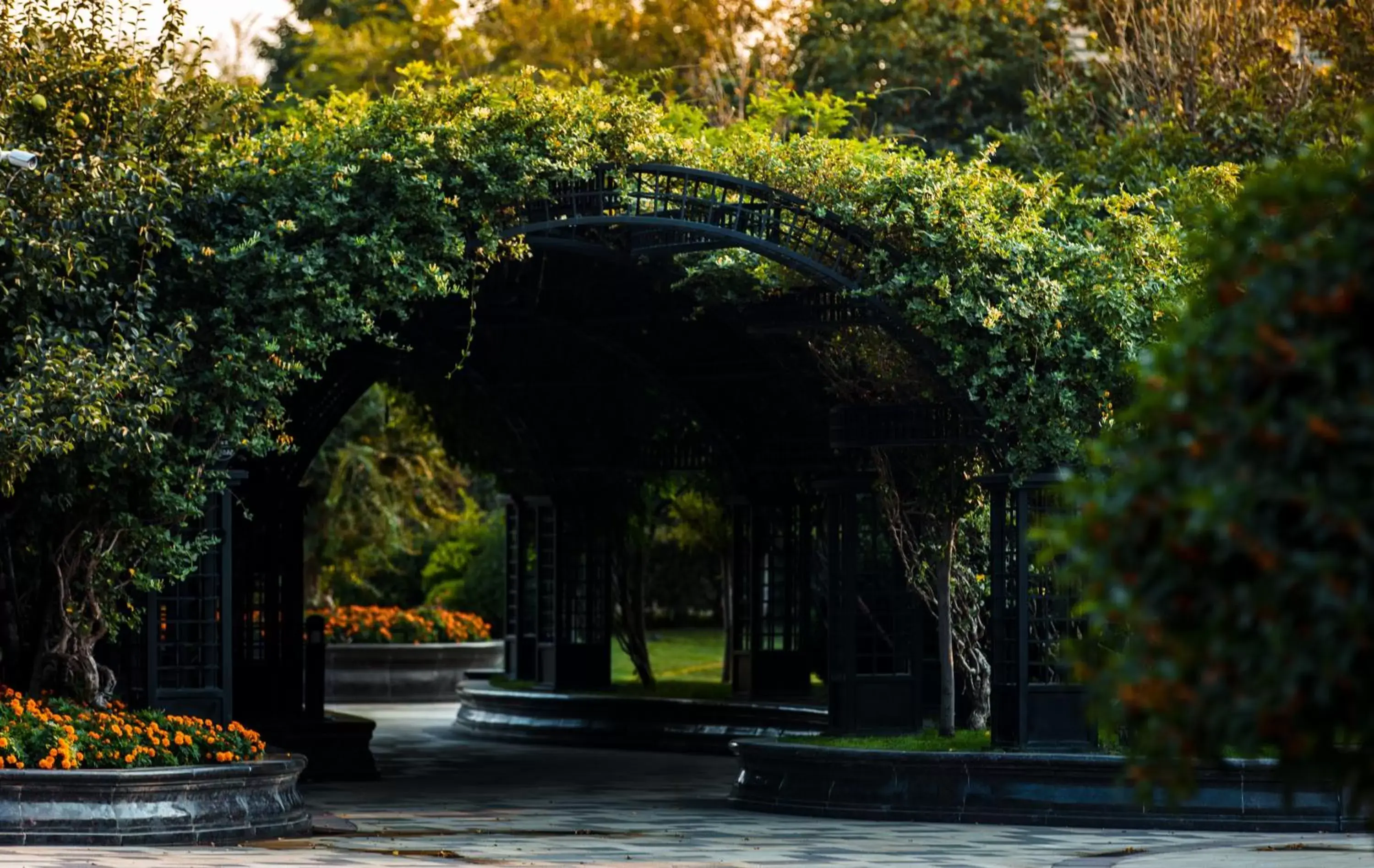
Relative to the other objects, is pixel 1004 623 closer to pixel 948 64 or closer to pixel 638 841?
pixel 638 841

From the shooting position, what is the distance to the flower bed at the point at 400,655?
101ft

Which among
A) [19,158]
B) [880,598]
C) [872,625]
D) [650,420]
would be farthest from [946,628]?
[19,158]

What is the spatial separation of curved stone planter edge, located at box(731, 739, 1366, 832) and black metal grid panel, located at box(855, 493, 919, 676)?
1.91 metres

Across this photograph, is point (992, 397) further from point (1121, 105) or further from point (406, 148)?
point (1121, 105)

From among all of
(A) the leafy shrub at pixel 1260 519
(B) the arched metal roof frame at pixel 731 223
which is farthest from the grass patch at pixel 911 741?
(A) the leafy shrub at pixel 1260 519

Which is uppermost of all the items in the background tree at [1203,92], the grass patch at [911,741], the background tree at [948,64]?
the background tree at [948,64]

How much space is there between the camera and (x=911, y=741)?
52.5ft

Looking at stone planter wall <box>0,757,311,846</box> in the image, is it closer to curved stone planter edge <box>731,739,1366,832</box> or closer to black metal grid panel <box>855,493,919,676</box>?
curved stone planter edge <box>731,739,1366,832</box>

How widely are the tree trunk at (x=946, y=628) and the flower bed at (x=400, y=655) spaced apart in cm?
1559

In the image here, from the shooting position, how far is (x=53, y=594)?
13852mm

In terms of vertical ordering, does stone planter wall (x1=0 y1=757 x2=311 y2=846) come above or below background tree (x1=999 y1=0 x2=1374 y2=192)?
below

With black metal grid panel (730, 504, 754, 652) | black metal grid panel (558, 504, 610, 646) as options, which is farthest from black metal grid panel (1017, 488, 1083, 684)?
black metal grid panel (558, 504, 610, 646)

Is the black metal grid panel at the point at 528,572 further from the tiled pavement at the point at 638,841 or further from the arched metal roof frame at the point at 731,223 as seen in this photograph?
the arched metal roof frame at the point at 731,223

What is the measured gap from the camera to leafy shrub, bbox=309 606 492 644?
30.7m
